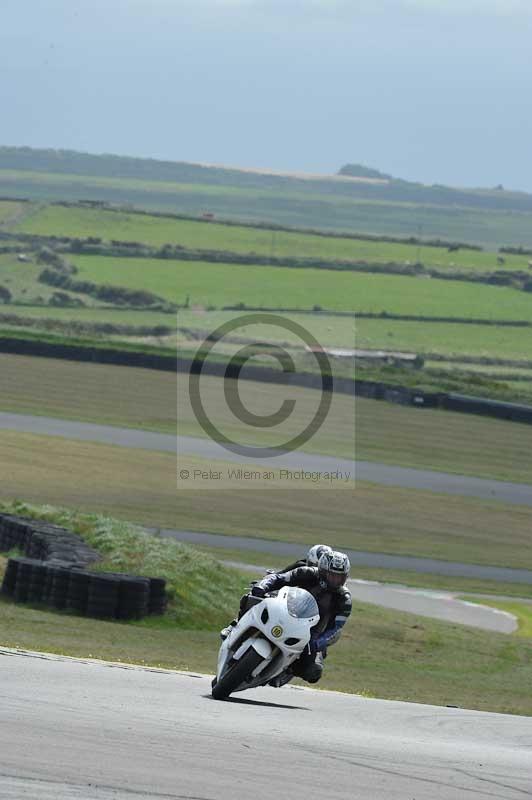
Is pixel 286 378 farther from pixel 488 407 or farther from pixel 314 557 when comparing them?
pixel 314 557

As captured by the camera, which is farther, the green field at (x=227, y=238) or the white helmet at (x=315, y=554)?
the green field at (x=227, y=238)

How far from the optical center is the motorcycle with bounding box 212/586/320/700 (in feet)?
34.4

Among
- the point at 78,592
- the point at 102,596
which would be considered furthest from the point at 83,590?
the point at 102,596

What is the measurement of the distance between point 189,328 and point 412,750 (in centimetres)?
7098

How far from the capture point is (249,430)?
46.0 meters

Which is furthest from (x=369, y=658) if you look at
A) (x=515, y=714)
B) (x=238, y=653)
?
(x=238, y=653)

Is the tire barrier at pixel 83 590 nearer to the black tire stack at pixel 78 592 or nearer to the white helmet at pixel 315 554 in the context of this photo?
the black tire stack at pixel 78 592

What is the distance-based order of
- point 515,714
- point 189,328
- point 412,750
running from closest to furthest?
point 412,750 < point 515,714 < point 189,328

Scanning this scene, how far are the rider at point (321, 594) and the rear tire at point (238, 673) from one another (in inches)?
20.6

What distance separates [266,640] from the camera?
10523mm

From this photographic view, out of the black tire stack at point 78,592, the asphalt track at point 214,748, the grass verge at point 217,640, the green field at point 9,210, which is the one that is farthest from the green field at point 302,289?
the asphalt track at point 214,748

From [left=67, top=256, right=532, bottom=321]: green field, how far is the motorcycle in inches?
3295

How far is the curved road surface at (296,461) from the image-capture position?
3991cm

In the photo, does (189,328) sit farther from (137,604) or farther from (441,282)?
(137,604)
